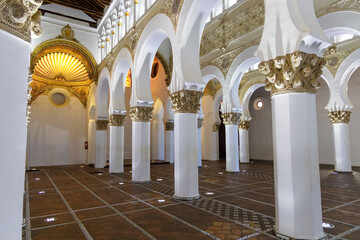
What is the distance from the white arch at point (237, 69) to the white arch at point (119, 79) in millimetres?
4093

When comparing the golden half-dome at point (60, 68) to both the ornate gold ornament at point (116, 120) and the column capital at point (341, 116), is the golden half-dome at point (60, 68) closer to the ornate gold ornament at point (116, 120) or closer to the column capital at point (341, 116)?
the ornate gold ornament at point (116, 120)

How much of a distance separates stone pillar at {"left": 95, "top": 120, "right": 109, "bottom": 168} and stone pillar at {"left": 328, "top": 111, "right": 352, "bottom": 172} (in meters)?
10.2

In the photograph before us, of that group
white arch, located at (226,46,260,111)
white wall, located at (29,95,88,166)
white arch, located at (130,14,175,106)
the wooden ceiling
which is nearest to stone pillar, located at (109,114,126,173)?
white arch, located at (130,14,175,106)

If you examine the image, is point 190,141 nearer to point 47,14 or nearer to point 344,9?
point 344,9

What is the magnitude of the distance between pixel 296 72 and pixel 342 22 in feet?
16.3

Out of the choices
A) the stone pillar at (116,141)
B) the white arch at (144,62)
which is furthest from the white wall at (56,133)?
the white arch at (144,62)

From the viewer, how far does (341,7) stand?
6.44 meters

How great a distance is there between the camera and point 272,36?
3.28 m

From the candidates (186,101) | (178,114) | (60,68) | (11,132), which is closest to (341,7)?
(186,101)

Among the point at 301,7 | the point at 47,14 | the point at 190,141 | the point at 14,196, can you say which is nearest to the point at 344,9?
the point at 301,7

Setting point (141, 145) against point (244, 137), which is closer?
point (141, 145)

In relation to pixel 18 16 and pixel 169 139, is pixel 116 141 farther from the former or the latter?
pixel 18 16

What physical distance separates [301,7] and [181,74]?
2764mm

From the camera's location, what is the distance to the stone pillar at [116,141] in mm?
9633
